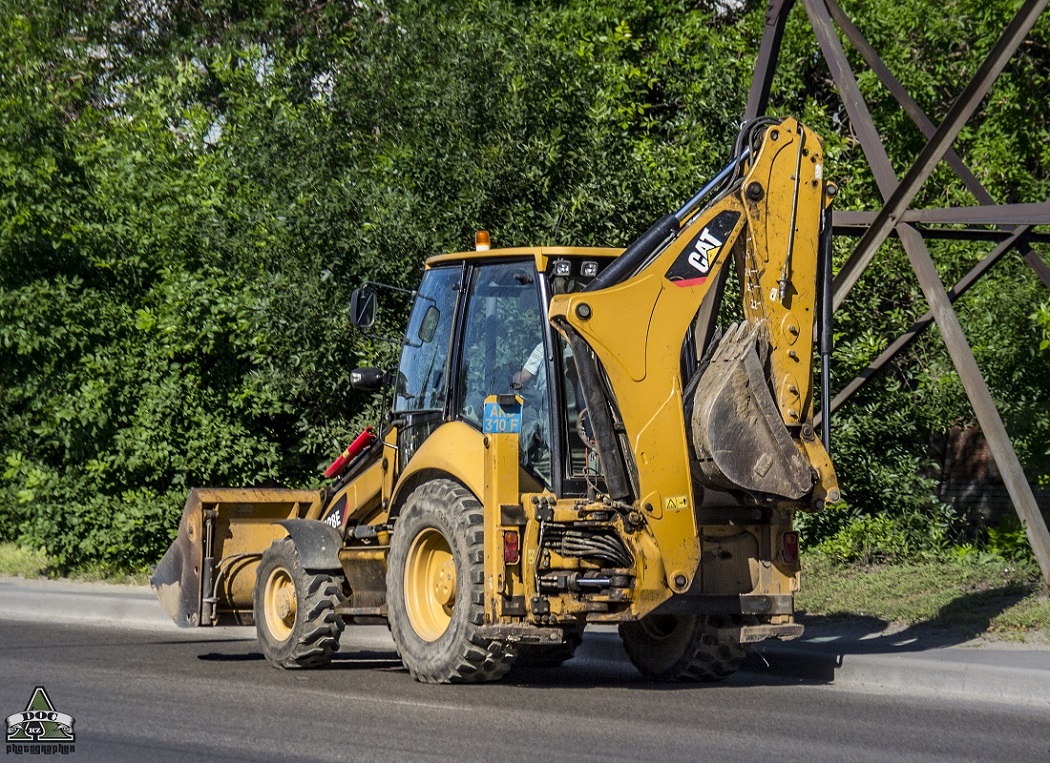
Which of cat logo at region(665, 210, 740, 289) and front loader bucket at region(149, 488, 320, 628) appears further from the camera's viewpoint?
front loader bucket at region(149, 488, 320, 628)

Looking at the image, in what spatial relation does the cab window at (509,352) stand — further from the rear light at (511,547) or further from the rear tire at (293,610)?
the rear tire at (293,610)

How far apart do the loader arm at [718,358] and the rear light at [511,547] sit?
633 millimetres

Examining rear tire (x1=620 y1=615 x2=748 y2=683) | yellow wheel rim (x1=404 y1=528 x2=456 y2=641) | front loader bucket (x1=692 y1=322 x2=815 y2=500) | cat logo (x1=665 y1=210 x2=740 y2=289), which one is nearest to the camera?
front loader bucket (x1=692 y1=322 x2=815 y2=500)

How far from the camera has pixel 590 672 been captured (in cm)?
1068

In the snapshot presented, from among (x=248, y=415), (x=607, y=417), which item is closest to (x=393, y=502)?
(x=607, y=417)

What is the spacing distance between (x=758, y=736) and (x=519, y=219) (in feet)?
24.8

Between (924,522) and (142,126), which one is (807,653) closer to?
(924,522)

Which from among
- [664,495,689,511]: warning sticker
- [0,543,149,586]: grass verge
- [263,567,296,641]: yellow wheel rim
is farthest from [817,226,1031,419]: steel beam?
[0,543,149,586]: grass verge

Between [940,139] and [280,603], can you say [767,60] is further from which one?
[280,603]

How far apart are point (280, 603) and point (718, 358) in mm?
3897

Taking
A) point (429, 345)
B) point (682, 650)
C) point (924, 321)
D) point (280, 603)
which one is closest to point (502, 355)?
point (429, 345)

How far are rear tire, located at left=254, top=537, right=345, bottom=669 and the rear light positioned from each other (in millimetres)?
2138

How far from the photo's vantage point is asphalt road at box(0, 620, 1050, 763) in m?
6.79

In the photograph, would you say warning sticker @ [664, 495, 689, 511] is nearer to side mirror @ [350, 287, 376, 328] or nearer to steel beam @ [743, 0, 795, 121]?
side mirror @ [350, 287, 376, 328]
